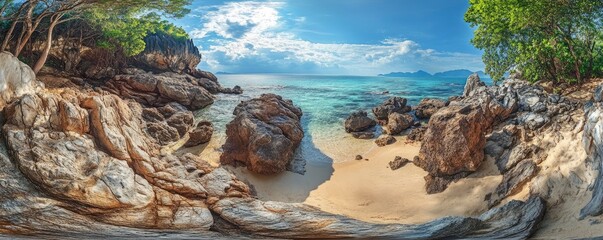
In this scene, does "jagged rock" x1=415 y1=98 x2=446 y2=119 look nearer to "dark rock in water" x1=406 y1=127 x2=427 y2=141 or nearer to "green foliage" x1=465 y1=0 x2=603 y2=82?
"dark rock in water" x1=406 y1=127 x2=427 y2=141

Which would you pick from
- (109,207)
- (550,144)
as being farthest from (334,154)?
(109,207)

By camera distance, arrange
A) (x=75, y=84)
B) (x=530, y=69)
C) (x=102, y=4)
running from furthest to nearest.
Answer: (x=75, y=84)
(x=530, y=69)
(x=102, y=4)

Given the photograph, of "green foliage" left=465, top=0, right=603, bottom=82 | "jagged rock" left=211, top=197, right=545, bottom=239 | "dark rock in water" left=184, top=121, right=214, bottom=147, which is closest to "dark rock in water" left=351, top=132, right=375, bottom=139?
"green foliage" left=465, top=0, right=603, bottom=82

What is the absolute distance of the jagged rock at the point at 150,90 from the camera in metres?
30.4

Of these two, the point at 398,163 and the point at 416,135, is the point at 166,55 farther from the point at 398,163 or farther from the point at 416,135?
the point at 398,163

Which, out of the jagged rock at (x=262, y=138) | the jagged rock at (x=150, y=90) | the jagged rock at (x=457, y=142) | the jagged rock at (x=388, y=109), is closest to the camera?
the jagged rock at (x=457, y=142)

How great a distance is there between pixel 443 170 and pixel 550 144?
4.38 meters

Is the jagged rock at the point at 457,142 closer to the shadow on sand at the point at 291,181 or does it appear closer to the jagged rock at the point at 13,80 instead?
the shadow on sand at the point at 291,181

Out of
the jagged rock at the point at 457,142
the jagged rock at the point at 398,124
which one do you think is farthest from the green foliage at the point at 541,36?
the jagged rock at the point at 398,124

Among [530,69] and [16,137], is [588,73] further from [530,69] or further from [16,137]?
[16,137]

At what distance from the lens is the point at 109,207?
31.1 feet

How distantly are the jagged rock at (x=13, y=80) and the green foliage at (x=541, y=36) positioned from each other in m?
22.3

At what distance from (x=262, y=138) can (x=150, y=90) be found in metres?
17.5

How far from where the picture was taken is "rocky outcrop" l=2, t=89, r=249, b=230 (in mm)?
9406
